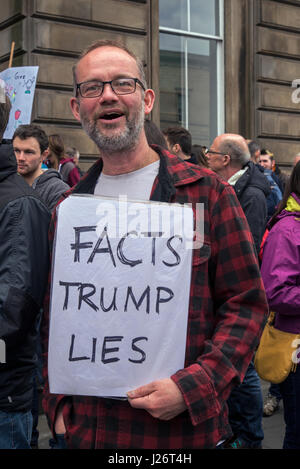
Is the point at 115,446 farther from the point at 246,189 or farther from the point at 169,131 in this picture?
the point at 169,131

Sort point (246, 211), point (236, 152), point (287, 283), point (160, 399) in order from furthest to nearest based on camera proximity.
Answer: point (236, 152) → point (246, 211) → point (287, 283) → point (160, 399)

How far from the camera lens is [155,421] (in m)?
1.70

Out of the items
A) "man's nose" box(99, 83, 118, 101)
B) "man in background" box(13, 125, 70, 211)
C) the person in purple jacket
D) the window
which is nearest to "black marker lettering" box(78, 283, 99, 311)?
"man's nose" box(99, 83, 118, 101)

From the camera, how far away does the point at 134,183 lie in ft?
6.25

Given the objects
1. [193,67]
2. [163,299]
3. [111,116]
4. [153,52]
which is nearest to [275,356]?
[163,299]

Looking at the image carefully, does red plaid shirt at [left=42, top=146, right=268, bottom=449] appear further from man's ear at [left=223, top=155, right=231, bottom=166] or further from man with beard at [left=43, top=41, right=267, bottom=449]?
man's ear at [left=223, top=155, right=231, bottom=166]

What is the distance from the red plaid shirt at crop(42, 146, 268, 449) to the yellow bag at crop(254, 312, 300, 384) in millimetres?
1294

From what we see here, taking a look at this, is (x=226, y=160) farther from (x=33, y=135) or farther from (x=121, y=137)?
(x=121, y=137)

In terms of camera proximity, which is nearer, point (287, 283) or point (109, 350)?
point (109, 350)

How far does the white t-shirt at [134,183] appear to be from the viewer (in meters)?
1.89

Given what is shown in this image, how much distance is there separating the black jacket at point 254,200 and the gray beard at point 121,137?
282cm

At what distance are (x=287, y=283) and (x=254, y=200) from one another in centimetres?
180

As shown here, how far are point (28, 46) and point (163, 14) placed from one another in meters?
2.61

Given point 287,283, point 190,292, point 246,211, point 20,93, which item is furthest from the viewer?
point 20,93
